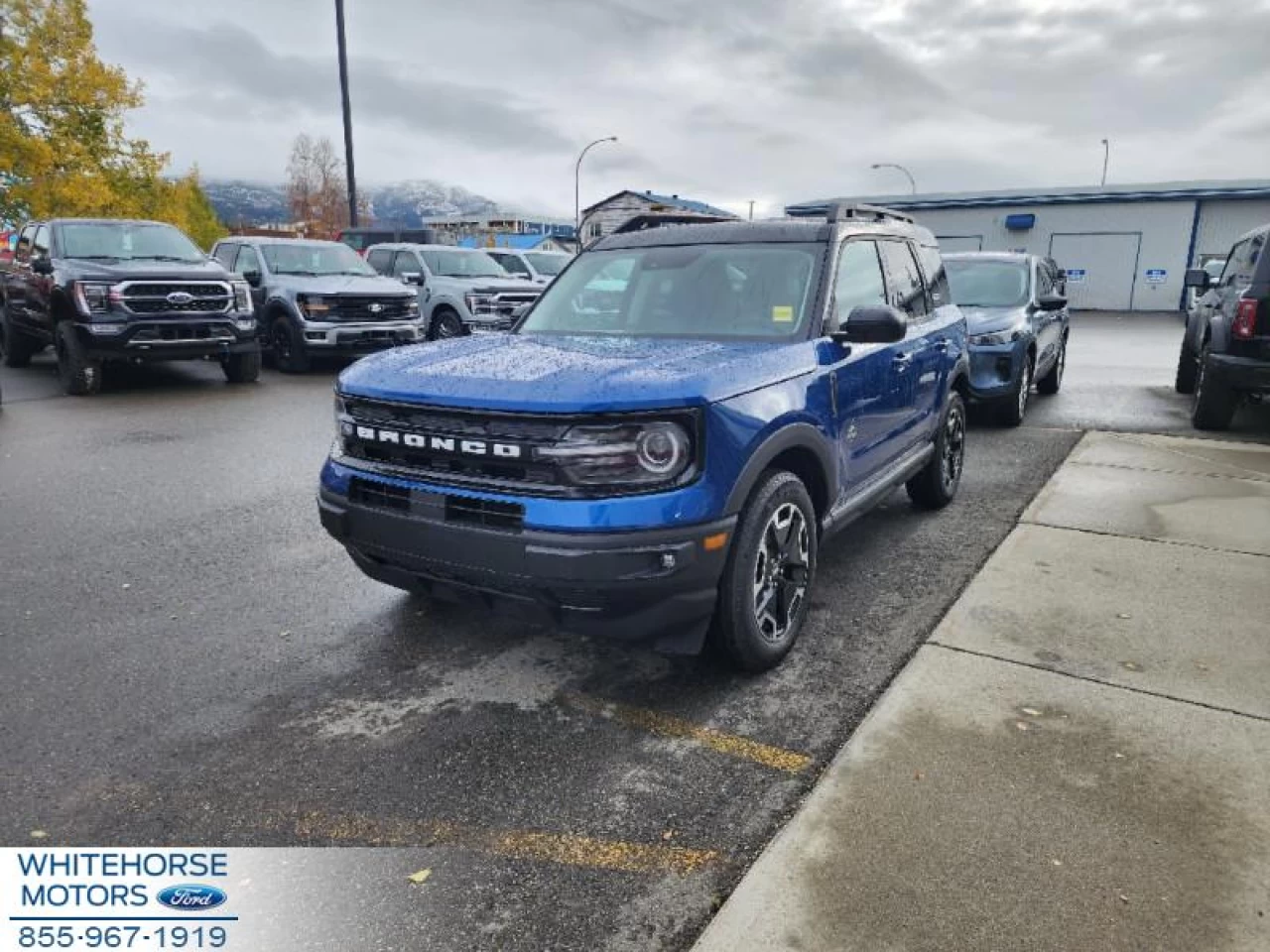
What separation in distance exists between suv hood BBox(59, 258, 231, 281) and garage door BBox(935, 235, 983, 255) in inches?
1297

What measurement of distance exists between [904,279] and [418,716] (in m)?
3.65

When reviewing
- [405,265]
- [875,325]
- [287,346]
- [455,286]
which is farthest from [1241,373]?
[405,265]

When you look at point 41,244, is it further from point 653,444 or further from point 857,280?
point 653,444

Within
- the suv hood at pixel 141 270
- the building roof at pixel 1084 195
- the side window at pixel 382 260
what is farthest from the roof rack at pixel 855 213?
the building roof at pixel 1084 195

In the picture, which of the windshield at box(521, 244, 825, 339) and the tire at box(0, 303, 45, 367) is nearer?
the windshield at box(521, 244, 825, 339)

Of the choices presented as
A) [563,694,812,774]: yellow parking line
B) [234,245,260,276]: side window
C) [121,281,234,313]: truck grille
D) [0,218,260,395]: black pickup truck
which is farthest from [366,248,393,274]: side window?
[563,694,812,774]: yellow parking line

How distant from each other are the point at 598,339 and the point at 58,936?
2.91 meters

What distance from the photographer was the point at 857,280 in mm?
4434

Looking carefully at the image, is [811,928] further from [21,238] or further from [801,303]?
[21,238]

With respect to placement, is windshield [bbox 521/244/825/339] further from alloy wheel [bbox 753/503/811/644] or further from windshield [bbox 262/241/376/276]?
windshield [bbox 262/241/376/276]

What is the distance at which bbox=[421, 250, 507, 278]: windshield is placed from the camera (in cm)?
1534

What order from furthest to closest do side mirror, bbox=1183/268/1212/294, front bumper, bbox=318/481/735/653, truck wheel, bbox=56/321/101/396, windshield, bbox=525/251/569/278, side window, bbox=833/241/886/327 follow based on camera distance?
windshield, bbox=525/251/569/278 → truck wheel, bbox=56/321/101/396 → side mirror, bbox=1183/268/1212/294 → side window, bbox=833/241/886/327 → front bumper, bbox=318/481/735/653

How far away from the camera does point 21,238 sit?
11992 millimetres

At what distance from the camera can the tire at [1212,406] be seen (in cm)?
848
